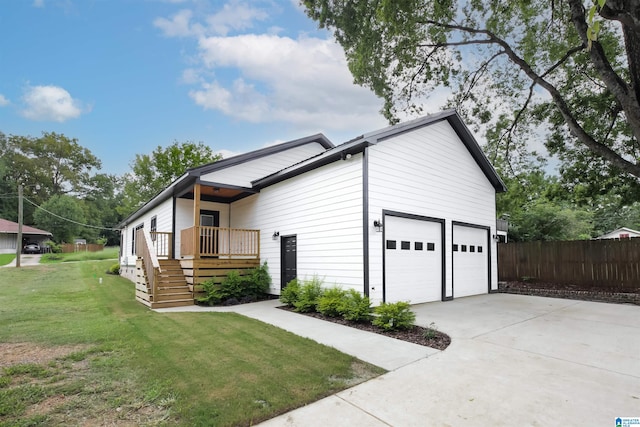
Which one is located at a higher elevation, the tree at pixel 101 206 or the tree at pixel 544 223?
the tree at pixel 101 206

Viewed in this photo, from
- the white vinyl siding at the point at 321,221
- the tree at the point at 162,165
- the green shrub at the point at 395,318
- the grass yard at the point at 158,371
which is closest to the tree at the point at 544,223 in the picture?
the white vinyl siding at the point at 321,221

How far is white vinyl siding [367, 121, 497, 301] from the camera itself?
312 inches

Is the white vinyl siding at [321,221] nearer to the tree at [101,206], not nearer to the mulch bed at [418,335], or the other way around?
the mulch bed at [418,335]

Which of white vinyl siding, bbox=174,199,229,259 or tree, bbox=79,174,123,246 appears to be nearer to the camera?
white vinyl siding, bbox=174,199,229,259

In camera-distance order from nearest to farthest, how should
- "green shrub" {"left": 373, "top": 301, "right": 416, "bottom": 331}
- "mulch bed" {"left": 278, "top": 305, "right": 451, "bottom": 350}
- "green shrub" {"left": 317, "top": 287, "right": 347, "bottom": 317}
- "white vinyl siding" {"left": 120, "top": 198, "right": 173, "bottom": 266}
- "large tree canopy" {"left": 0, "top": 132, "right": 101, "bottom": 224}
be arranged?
"mulch bed" {"left": 278, "top": 305, "right": 451, "bottom": 350}
"green shrub" {"left": 373, "top": 301, "right": 416, "bottom": 331}
"green shrub" {"left": 317, "top": 287, "right": 347, "bottom": 317}
"white vinyl siding" {"left": 120, "top": 198, "right": 173, "bottom": 266}
"large tree canopy" {"left": 0, "top": 132, "right": 101, "bottom": 224}

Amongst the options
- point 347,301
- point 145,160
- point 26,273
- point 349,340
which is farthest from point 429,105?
point 145,160

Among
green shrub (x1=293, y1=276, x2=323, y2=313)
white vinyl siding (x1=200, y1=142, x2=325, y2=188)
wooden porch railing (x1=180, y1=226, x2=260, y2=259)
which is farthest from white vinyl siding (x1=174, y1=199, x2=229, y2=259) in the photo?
green shrub (x1=293, y1=276, x2=323, y2=313)

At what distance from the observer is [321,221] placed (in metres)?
8.84

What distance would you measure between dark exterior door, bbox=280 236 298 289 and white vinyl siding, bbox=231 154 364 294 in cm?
17

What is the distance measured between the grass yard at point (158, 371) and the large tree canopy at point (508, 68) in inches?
302

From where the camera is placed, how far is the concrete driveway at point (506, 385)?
9.39 ft

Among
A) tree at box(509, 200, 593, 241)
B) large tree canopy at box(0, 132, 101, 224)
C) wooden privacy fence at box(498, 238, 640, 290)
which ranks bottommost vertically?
wooden privacy fence at box(498, 238, 640, 290)

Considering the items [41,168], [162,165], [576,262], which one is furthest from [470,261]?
[41,168]

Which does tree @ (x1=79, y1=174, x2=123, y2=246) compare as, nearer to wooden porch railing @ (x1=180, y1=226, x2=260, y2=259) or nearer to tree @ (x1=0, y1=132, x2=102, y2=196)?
tree @ (x1=0, y1=132, x2=102, y2=196)
